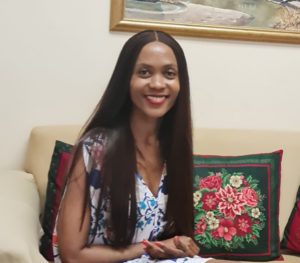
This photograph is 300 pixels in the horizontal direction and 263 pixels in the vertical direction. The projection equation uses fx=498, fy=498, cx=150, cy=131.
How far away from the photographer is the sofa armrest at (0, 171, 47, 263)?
1.22 metres

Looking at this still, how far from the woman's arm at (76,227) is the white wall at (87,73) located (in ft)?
2.60

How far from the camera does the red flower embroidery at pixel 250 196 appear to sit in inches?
72.6

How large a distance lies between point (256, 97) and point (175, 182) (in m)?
0.85

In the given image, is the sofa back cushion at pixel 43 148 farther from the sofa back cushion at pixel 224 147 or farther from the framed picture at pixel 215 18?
the framed picture at pixel 215 18

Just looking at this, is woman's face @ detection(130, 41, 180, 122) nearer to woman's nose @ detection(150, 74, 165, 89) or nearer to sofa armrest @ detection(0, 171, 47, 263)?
woman's nose @ detection(150, 74, 165, 89)

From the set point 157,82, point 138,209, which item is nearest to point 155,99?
point 157,82

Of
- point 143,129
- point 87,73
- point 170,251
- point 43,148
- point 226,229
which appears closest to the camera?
point 170,251

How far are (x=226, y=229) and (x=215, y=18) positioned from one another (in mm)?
909

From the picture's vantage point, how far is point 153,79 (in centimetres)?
145

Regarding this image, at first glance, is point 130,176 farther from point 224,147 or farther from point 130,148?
point 224,147

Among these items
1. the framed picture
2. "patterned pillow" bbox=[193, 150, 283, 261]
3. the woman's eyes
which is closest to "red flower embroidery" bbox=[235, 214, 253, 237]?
"patterned pillow" bbox=[193, 150, 283, 261]

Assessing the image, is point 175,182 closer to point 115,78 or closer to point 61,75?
point 115,78

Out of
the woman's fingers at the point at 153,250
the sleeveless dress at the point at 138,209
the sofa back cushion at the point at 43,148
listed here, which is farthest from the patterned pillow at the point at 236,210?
the sofa back cushion at the point at 43,148

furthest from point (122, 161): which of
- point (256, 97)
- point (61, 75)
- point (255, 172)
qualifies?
point (256, 97)
